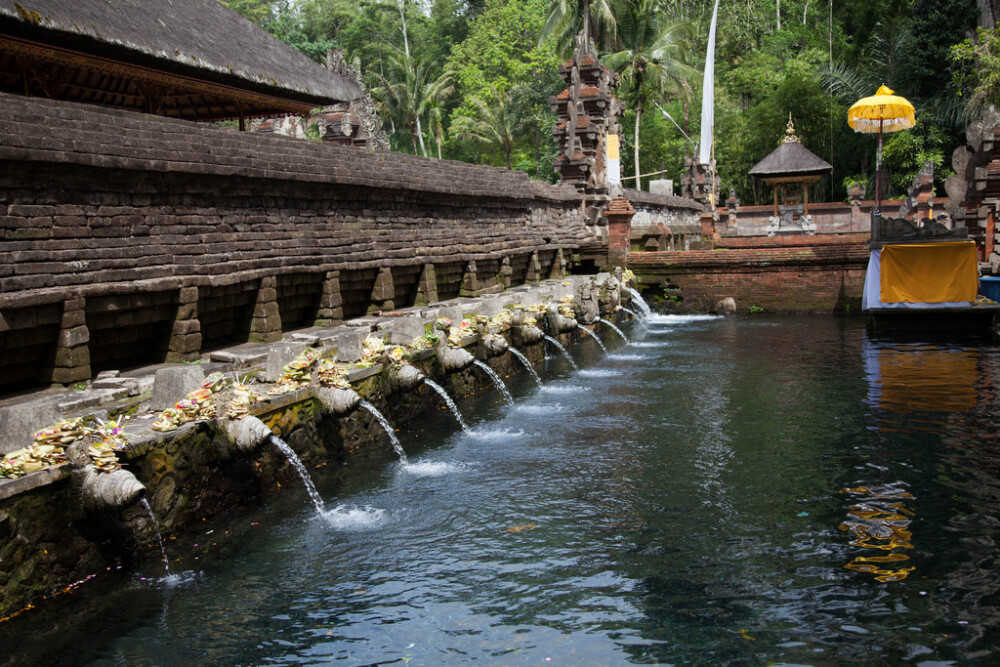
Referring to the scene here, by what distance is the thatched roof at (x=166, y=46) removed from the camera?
38.1 feet

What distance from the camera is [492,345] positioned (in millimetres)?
11141

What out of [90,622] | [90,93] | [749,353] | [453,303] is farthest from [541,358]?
[90,93]

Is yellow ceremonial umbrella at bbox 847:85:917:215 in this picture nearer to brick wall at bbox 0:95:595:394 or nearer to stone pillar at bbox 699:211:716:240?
stone pillar at bbox 699:211:716:240

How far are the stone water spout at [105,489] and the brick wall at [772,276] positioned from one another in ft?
52.0

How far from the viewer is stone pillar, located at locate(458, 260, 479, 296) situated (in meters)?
14.9

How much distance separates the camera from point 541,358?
13.5 meters

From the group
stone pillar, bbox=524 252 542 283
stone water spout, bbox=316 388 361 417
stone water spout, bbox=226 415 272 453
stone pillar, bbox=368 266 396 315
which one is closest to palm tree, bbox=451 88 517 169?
stone pillar, bbox=524 252 542 283

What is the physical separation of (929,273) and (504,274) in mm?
7649

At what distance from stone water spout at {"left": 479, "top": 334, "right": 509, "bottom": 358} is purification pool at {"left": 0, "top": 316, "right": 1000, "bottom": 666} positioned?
1683 millimetres

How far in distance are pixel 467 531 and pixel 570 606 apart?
1.40m

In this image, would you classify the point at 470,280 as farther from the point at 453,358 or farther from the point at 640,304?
the point at 640,304

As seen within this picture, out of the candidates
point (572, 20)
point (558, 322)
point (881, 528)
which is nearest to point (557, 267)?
point (558, 322)

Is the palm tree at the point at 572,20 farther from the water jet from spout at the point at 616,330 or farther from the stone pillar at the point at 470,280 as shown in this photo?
the stone pillar at the point at 470,280

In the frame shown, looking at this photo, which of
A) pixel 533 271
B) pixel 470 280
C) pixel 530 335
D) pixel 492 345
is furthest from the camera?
pixel 533 271
